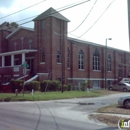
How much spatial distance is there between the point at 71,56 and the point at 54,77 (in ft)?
19.2

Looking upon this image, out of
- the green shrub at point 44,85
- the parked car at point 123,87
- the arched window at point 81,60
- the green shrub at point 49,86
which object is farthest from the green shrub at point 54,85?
the parked car at point 123,87

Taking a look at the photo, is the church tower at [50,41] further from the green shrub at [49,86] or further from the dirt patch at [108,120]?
the dirt patch at [108,120]

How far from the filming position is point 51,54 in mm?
36469

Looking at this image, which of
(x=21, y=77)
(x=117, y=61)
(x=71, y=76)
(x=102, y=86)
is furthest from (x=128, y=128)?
(x=117, y=61)

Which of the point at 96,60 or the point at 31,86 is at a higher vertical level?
the point at 96,60

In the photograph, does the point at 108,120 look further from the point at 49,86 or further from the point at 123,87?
the point at 123,87

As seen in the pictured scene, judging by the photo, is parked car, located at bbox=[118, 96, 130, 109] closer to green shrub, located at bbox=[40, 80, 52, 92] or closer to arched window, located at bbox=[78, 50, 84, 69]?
green shrub, located at bbox=[40, 80, 52, 92]

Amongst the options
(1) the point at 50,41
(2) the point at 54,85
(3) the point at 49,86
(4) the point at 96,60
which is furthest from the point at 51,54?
(4) the point at 96,60

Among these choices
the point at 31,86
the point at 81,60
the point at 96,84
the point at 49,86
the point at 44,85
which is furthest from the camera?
the point at 96,84

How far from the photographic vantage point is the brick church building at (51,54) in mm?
36812

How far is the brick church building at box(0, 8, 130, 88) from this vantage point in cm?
3681

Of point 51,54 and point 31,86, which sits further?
point 51,54

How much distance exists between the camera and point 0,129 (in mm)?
8922

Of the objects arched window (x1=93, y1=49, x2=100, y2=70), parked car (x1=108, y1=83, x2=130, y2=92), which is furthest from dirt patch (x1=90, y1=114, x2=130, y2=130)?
arched window (x1=93, y1=49, x2=100, y2=70)
